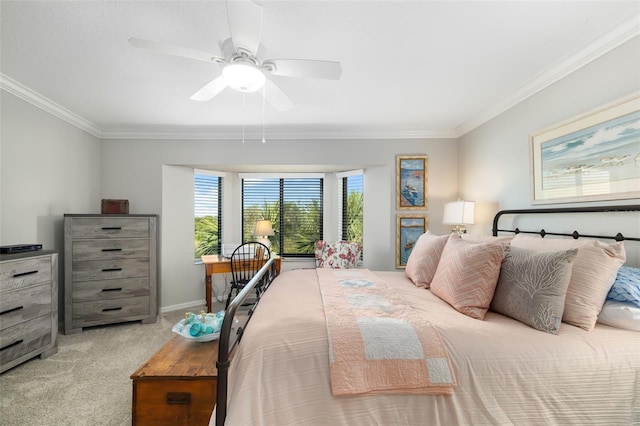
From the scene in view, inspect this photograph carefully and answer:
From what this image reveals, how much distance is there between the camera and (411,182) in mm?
3764

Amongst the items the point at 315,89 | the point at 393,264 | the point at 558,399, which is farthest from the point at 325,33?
the point at 393,264

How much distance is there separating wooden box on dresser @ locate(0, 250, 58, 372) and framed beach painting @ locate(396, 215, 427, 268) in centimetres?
367

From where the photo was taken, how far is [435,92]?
103 inches

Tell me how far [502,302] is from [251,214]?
12.4 ft

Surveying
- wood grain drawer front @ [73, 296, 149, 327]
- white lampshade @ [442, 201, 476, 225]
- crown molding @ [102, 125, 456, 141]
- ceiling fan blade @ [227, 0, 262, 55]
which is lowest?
wood grain drawer front @ [73, 296, 149, 327]

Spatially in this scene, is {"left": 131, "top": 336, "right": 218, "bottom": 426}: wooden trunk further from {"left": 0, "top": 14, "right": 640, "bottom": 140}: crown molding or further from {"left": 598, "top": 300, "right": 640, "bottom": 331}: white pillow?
{"left": 0, "top": 14, "right": 640, "bottom": 140}: crown molding

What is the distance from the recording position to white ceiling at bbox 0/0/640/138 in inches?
63.0

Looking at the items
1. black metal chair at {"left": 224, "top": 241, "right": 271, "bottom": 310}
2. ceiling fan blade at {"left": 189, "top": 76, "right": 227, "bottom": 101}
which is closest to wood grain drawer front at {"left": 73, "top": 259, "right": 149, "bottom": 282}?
black metal chair at {"left": 224, "top": 241, "right": 271, "bottom": 310}

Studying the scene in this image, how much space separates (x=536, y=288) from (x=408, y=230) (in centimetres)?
234

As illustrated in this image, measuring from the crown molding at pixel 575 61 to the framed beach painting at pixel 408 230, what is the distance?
1426mm

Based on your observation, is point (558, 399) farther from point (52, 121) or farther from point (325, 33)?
point (52, 121)

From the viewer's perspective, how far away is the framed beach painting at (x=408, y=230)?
3758 millimetres

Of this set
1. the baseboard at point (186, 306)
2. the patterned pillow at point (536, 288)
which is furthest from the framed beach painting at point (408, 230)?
the baseboard at point (186, 306)

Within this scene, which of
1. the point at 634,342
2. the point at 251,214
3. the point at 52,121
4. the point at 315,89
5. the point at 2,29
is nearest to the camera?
the point at 634,342
